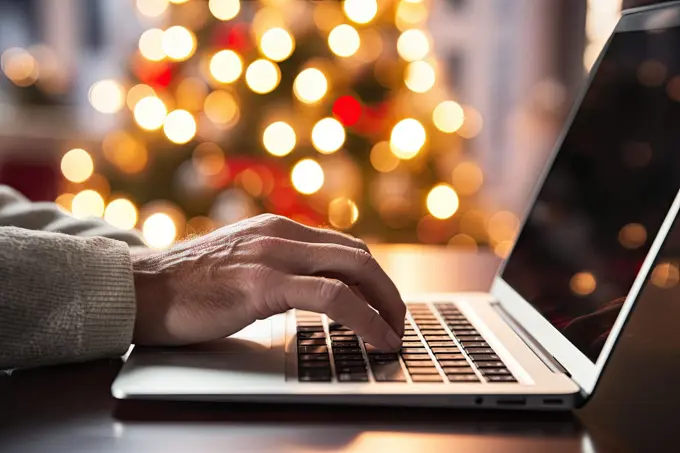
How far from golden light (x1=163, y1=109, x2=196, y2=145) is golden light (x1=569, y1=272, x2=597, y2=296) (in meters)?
1.97

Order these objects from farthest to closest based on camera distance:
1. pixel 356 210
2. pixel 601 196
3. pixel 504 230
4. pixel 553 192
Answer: pixel 504 230 < pixel 356 210 < pixel 553 192 < pixel 601 196

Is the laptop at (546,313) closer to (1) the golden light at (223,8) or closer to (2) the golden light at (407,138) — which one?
(2) the golden light at (407,138)

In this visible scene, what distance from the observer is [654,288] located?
93 centimetres

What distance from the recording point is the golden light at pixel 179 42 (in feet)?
8.35

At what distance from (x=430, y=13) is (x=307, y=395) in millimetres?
3008

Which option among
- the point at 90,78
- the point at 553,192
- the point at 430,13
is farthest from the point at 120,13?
the point at 553,192

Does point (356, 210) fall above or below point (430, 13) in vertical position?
below

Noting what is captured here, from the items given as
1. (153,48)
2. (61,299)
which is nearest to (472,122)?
(153,48)

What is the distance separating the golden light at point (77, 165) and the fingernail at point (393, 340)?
235cm

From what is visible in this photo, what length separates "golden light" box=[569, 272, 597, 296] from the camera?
2.16 ft

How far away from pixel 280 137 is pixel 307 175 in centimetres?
14

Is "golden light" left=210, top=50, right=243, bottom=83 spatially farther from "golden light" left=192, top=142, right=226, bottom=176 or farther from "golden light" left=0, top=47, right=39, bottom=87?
"golden light" left=0, top=47, right=39, bottom=87

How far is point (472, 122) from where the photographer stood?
10.7 ft

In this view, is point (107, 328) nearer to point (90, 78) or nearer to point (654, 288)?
point (654, 288)
